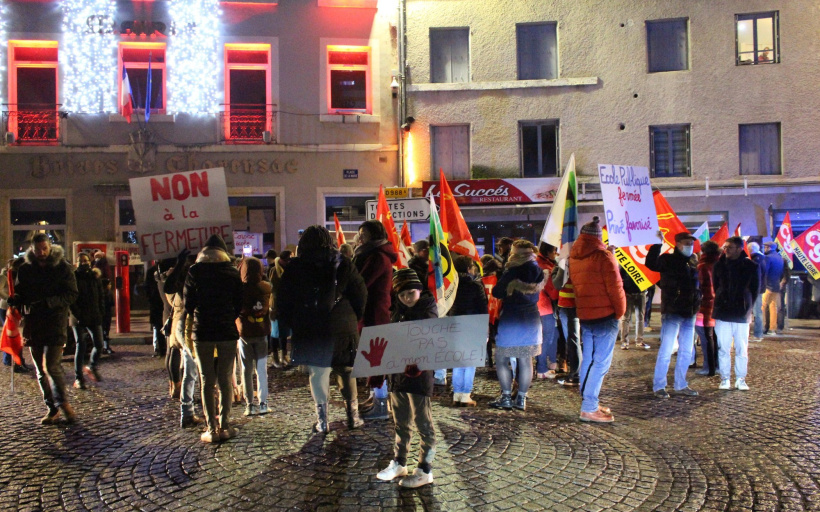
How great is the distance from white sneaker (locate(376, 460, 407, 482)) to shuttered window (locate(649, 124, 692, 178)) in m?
16.1

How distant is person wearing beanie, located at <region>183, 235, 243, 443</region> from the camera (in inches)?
221

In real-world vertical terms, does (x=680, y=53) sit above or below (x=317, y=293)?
above

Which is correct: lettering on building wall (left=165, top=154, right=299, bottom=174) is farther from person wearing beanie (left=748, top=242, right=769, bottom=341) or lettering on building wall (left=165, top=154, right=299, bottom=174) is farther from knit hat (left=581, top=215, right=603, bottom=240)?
knit hat (left=581, top=215, right=603, bottom=240)

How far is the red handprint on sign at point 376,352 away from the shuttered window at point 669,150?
16.1 m

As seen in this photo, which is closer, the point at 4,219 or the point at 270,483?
the point at 270,483

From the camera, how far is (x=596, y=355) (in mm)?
6406

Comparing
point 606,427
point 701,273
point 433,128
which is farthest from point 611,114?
point 606,427

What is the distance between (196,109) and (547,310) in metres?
13.1

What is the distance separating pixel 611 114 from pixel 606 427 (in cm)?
1419

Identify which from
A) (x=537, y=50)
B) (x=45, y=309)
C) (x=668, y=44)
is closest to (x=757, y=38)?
(x=668, y=44)

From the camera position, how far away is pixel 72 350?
11.4 metres

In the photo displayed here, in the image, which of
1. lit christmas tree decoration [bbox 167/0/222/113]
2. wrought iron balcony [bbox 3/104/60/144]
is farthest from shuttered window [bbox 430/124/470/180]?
wrought iron balcony [bbox 3/104/60/144]

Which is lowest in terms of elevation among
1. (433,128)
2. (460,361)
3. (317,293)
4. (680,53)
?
(460,361)

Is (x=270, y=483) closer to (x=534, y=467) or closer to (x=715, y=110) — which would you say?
(x=534, y=467)
